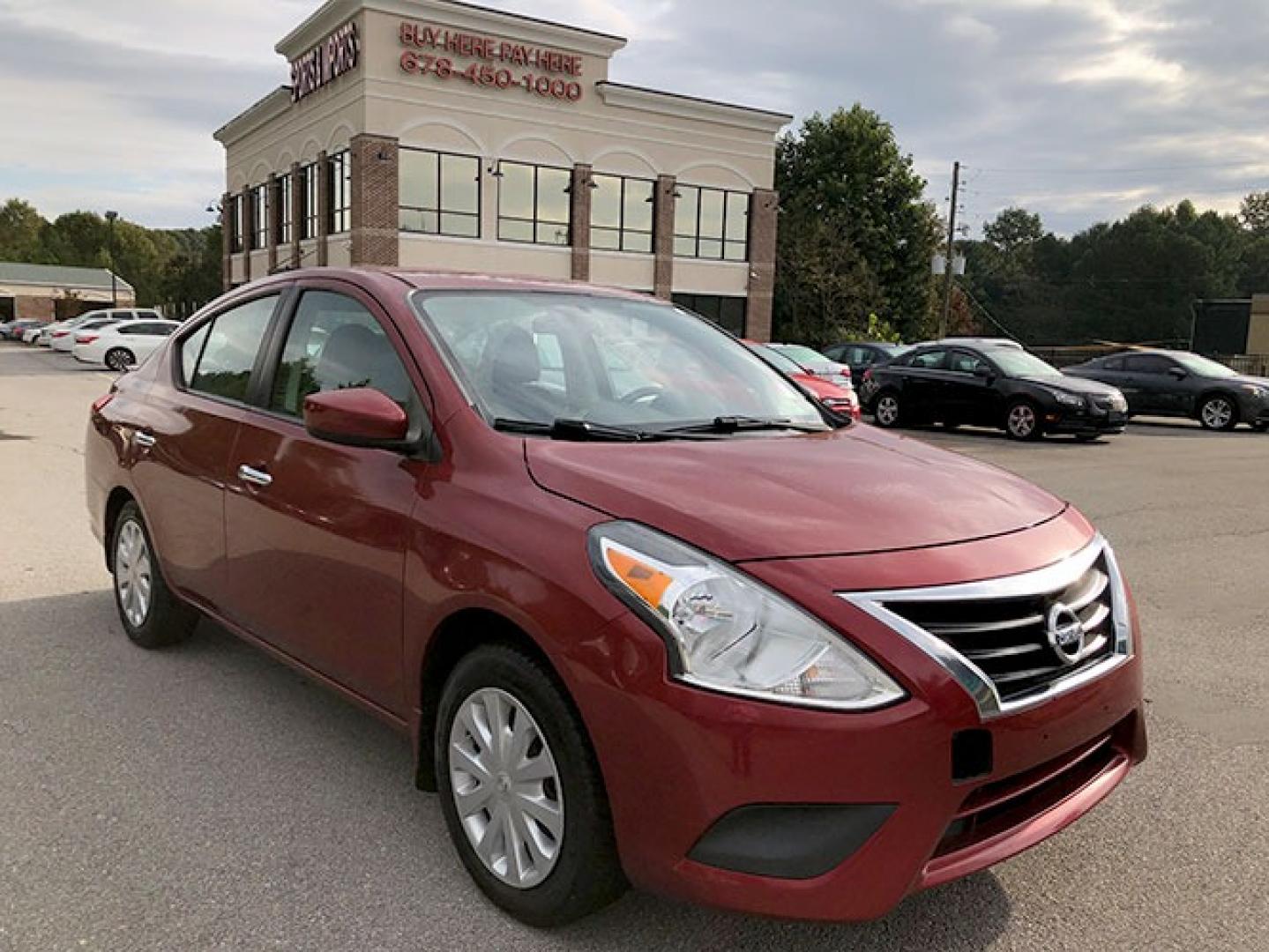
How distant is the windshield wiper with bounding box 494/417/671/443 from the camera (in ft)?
9.63

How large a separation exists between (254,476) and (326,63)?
32208 mm

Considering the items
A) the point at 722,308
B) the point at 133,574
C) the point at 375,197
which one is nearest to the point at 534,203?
the point at 375,197

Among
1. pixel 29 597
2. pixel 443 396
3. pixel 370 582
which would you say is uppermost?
pixel 443 396

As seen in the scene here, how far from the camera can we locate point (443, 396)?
9.89 feet

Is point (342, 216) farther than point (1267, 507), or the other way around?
point (342, 216)

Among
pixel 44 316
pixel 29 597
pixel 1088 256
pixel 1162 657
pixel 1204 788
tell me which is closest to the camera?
pixel 1204 788

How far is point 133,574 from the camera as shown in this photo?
15.8 ft

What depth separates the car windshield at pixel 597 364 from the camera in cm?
317

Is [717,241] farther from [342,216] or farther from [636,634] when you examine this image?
[636,634]

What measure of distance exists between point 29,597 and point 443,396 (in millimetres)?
3867

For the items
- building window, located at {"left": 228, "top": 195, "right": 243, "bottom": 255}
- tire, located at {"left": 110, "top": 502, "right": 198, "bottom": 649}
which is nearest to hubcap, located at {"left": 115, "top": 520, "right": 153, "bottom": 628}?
tire, located at {"left": 110, "top": 502, "right": 198, "bottom": 649}

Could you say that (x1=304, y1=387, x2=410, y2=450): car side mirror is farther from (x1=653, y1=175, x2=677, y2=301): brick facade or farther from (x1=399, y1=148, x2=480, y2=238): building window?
(x1=653, y1=175, x2=677, y2=301): brick facade

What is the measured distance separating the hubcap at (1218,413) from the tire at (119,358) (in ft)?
85.3

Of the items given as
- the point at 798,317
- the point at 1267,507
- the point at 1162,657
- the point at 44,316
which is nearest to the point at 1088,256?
the point at 798,317
